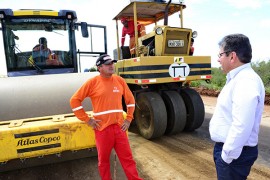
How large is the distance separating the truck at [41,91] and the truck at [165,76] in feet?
3.58

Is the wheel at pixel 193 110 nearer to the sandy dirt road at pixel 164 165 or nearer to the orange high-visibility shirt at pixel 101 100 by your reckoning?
the sandy dirt road at pixel 164 165

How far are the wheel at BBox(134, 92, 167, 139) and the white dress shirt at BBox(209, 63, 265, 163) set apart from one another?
3.35 m

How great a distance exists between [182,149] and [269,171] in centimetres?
155

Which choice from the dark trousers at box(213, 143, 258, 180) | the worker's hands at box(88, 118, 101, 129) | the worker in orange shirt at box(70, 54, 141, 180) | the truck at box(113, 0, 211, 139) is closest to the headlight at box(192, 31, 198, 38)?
the truck at box(113, 0, 211, 139)

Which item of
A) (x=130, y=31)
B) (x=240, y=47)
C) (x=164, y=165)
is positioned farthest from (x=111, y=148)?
(x=130, y=31)

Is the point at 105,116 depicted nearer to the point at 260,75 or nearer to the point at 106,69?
the point at 106,69

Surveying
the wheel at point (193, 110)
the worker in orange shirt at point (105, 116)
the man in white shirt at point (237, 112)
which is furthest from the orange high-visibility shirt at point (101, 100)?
the wheel at point (193, 110)

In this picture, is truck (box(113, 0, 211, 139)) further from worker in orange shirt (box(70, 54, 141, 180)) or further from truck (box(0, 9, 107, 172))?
worker in orange shirt (box(70, 54, 141, 180))

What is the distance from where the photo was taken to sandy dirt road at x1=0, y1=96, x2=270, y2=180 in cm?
380

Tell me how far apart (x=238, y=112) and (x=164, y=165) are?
8.60ft

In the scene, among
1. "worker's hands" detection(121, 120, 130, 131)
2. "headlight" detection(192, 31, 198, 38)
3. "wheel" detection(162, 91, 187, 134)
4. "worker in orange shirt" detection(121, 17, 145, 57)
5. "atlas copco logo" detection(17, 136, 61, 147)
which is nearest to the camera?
"atlas copco logo" detection(17, 136, 61, 147)

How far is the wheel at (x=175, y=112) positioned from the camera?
18.2 ft

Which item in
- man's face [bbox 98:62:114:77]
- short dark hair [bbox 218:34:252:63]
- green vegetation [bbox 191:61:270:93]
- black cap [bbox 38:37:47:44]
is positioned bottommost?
green vegetation [bbox 191:61:270:93]

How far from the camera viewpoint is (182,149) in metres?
4.91
